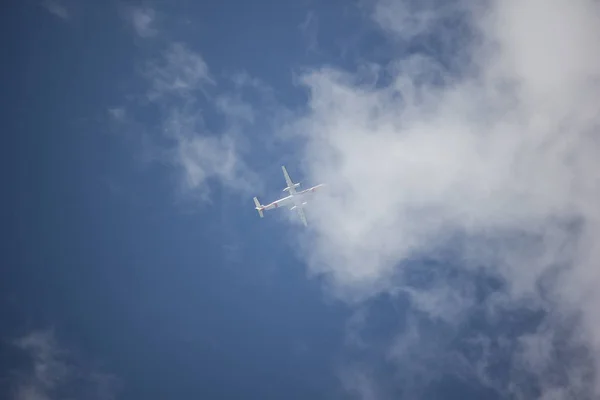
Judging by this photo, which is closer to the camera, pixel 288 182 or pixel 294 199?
pixel 288 182

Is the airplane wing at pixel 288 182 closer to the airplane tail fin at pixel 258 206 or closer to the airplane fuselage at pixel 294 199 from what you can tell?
the airplane fuselage at pixel 294 199

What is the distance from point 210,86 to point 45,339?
213ft

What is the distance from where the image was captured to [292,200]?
331 feet

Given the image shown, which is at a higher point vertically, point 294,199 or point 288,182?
point 288,182

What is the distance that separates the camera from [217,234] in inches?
4245

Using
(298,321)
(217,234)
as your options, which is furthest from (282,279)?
(217,234)

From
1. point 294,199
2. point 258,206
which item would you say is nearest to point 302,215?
point 294,199

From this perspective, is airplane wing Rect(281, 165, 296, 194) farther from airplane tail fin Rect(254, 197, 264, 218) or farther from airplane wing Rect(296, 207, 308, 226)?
airplane tail fin Rect(254, 197, 264, 218)

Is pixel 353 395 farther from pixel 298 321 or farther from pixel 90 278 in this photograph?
pixel 90 278

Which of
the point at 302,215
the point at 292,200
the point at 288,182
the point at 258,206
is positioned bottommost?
the point at 302,215

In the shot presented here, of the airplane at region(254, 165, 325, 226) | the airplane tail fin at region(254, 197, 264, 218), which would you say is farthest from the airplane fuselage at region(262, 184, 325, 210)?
the airplane tail fin at region(254, 197, 264, 218)

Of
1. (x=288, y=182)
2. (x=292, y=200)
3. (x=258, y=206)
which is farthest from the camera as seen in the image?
(x=258, y=206)

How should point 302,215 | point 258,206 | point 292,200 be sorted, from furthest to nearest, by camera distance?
point 302,215 < point 258,206 < point 292,200

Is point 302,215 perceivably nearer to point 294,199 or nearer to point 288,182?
point 294,199
